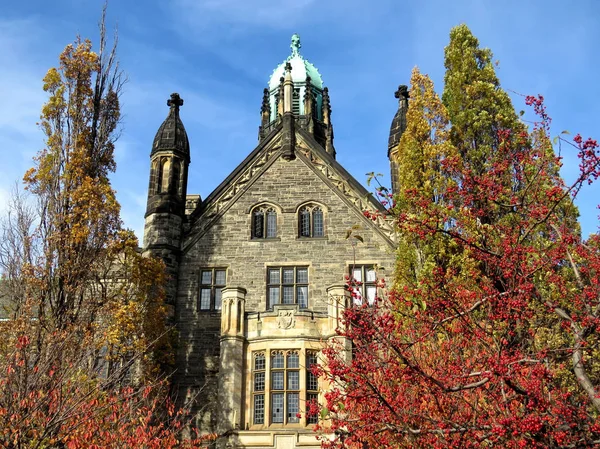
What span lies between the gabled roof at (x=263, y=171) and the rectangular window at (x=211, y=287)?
120cm

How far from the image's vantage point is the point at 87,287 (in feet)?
53.1

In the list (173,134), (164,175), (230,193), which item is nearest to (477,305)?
(230,193)

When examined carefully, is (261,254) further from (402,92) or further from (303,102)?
(303,102)

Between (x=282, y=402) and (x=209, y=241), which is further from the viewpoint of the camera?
(x=209, y=241)

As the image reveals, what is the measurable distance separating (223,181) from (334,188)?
3.99 meters

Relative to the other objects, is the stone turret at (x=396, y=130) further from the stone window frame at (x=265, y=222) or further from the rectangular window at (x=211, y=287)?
the rectangular window at (x=211, y=287)

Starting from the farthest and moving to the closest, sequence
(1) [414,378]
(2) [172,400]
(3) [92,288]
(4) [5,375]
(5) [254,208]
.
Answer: (5) [254,208], (2) [172,400], (3) [92,288], (4) [5,375], (1) [414,378]

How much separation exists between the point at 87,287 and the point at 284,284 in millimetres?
6690

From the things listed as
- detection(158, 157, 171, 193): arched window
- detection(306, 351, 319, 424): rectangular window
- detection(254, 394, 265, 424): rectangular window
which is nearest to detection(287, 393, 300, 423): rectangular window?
detection(306, 351, 319, 424): rectangular window

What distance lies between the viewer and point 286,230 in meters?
21.5

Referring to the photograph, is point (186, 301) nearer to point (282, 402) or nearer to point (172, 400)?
point (172, 400)

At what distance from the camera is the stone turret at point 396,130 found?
22.1 metres

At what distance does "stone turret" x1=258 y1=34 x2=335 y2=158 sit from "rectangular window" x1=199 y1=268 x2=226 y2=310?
42.2ft

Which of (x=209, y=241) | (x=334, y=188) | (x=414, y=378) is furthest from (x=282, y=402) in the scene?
(x=414, y=378)
